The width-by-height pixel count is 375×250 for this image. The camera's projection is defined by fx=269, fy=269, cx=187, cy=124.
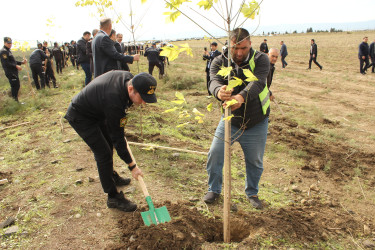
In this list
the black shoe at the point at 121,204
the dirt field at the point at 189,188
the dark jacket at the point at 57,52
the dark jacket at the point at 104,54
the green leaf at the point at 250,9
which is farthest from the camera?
the dark jacket at the point at 57,52

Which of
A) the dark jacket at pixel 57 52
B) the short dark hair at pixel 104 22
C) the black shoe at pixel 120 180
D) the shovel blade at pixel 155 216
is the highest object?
the dark jacket at pixel 57 52

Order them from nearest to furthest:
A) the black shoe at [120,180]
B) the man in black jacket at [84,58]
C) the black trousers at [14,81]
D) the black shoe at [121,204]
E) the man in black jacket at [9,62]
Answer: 1. the black shoe at [121,204]
2. the black shoe at [120,180]
3. the man in black jacket at [9,62]
4. the man in black jacket at [84,58]
5. the black trousers at [14,81]

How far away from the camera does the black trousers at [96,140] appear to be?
8.93 ft

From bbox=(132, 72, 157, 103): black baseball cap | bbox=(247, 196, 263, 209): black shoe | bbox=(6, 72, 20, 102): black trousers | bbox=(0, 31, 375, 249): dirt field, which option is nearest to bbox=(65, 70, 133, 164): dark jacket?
bbox=(132, 72, 157, 103): black baseball cap

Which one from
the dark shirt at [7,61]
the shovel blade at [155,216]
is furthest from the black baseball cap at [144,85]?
the dark shirt at [7,61]

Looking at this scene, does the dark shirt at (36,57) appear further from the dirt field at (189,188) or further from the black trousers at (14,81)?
the dirt field at (189,188)

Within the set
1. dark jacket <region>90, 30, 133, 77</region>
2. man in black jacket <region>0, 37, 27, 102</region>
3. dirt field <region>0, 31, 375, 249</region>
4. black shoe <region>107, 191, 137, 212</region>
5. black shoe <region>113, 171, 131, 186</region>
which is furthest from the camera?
man in black jacket <region>0, 37, 27, 102</region>

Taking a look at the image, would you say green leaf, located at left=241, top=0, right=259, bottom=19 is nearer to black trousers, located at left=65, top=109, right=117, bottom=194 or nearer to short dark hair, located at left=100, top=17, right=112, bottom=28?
black trousers, located at left=65, top=109, right=117, bottom=194

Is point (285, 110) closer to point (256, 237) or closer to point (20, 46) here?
point (256, 237)

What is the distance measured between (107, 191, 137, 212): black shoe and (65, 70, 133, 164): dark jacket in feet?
1.97

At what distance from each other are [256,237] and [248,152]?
0.89 meters

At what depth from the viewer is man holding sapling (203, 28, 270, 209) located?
259 centimetres

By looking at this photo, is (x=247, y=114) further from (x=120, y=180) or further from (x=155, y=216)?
(x=120, y=180)

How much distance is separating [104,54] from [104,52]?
0.06m
